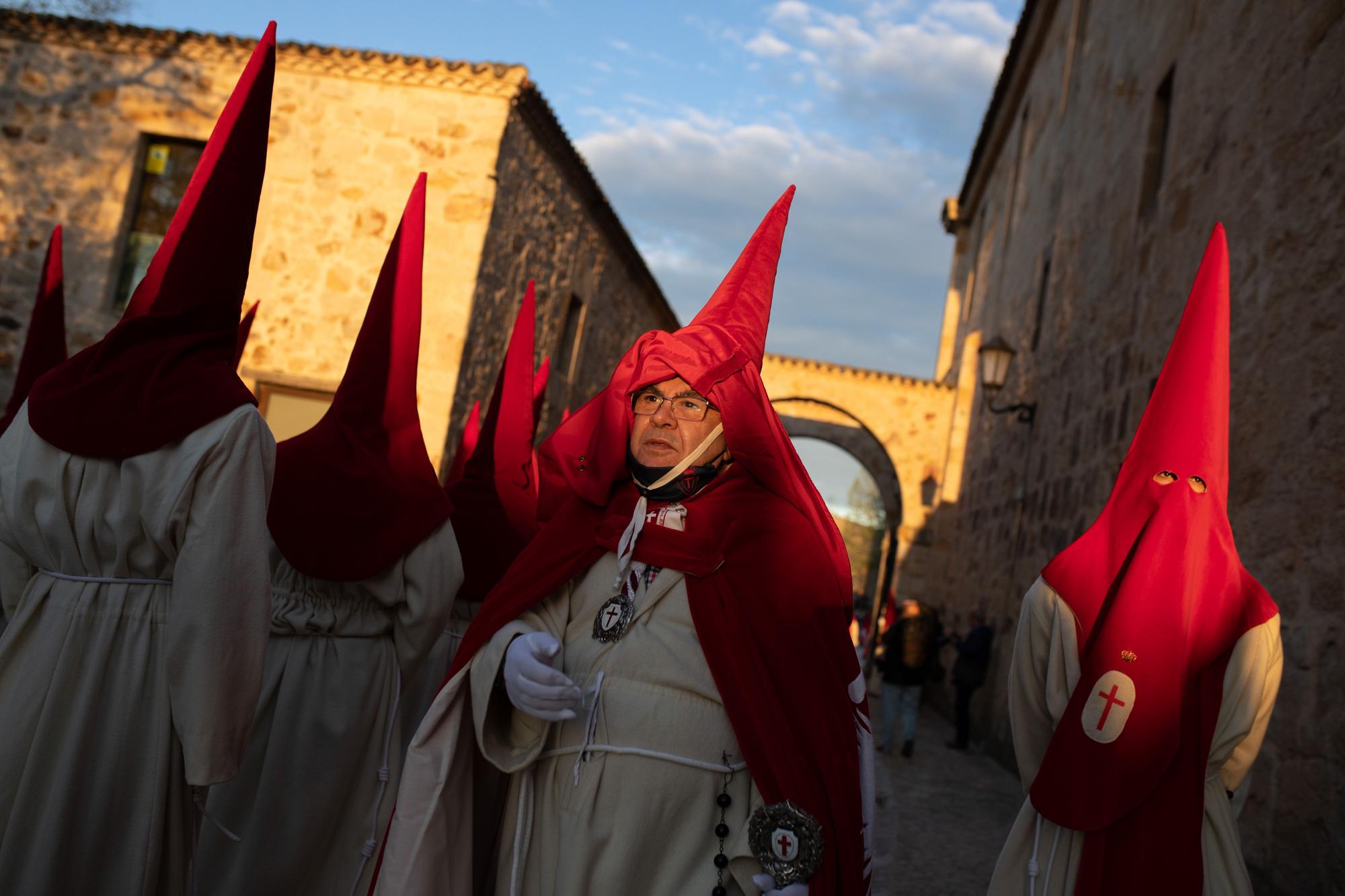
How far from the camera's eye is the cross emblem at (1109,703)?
2719 mm

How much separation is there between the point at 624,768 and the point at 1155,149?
8.16m

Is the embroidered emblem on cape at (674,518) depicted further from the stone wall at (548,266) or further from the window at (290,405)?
the window at (290,405)

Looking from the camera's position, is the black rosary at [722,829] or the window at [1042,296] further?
the window at [1042,296]

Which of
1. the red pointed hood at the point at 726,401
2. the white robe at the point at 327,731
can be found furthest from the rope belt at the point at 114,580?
the red pointed hood at the point at 726,401

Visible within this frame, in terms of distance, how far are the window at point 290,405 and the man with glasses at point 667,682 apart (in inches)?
337

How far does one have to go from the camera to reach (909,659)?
30.5 feet

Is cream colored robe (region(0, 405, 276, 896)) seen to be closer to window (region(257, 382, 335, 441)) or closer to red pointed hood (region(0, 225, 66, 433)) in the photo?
red pointed hood (region(0, 225, 66, 433))

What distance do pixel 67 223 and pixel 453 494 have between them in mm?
8755

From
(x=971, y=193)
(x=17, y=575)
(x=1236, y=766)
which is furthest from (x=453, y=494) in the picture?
(x=971, y=193)

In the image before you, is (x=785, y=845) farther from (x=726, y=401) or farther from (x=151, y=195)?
(x=151, y=195)

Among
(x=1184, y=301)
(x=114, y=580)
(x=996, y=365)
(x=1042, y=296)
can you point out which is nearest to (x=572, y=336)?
(x=996, y=365)

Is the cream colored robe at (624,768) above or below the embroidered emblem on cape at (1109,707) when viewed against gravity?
below

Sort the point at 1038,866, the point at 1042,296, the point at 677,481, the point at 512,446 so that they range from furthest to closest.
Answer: the point at 1042,296, the point at 512,446, the point at 1038,866, the point at 677,481

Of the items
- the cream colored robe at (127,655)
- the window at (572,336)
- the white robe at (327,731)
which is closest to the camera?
the cream colored robe at (127,655)
